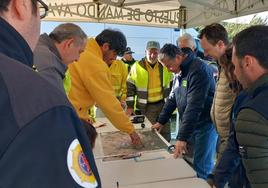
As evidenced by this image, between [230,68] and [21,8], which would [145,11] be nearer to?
[230,68]

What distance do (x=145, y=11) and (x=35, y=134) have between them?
4388 mm

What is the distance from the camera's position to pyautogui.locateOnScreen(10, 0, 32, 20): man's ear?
1.93 feet

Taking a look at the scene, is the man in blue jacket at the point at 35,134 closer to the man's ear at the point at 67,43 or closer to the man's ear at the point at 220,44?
the man's ear at the point at 67,43

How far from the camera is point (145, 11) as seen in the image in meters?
4.65

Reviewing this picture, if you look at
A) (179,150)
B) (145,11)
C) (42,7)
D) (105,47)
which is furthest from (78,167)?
(145,11)

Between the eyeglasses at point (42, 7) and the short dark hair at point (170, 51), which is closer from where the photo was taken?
the eyeglasses at point (42, 7)

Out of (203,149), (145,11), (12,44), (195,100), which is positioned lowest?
(203,149)

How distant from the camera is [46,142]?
1.47ft

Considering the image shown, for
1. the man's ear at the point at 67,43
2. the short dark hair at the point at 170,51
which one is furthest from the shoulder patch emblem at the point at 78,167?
the short dark hair at the point at 170,51

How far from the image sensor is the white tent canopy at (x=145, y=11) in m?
4.05

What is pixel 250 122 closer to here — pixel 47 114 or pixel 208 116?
pixel 47 114

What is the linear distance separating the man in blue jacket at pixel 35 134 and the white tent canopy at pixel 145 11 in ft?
11.6

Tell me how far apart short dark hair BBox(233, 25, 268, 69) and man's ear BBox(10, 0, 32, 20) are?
985 millimetres

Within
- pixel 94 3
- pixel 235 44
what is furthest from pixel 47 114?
pixel 94 3
